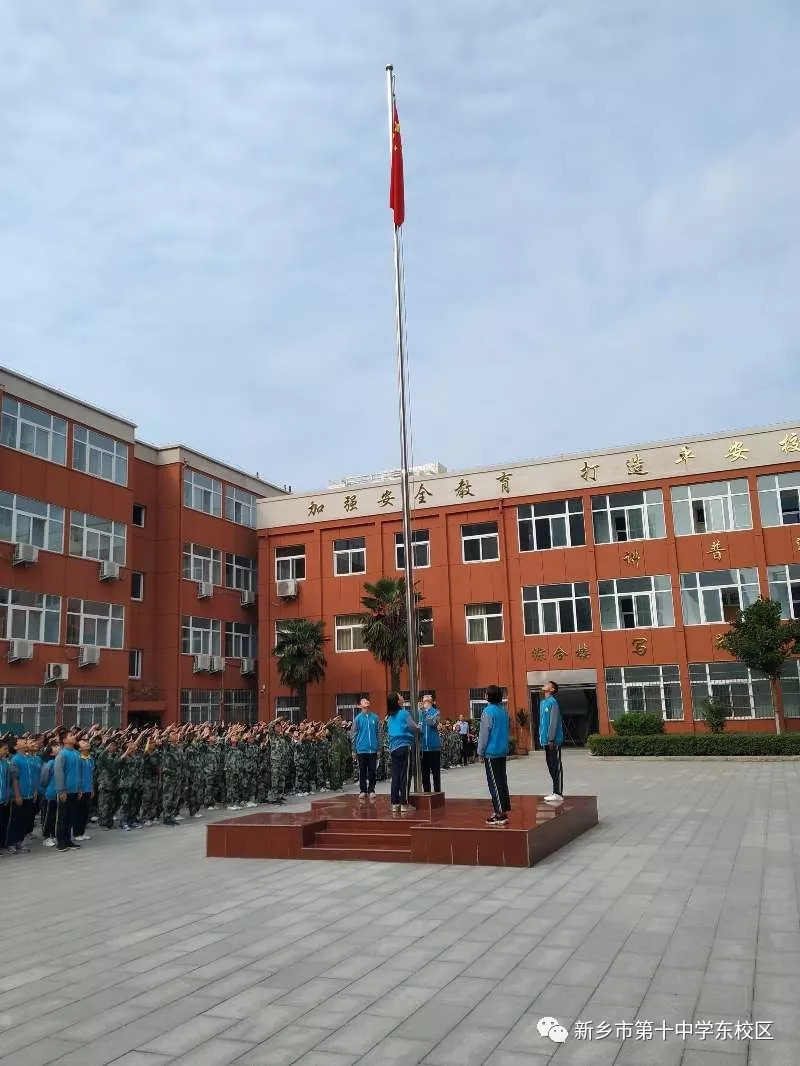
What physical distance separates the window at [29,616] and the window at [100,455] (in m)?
4.26

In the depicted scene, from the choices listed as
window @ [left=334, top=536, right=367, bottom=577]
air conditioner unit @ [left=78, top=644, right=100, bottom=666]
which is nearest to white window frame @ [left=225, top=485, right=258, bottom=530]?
window @ [left=334, top=536, right=367, bottom=577]

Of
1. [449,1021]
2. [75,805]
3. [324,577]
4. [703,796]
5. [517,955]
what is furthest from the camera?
[324,577]

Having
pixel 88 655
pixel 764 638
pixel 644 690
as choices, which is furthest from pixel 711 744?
pixel 88 655

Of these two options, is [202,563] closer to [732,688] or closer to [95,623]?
[95,623]

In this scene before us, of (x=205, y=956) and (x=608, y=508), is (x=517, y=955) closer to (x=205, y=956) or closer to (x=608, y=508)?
(x=205, y=956)

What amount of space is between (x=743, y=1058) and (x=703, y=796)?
429 inches

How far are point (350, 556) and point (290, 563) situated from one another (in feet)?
8.91

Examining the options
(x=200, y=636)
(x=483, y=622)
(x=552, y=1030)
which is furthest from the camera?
(x=200, y=636)

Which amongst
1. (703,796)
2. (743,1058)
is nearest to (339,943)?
(743,1058)

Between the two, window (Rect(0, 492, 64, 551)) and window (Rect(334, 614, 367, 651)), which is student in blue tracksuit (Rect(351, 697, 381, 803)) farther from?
window (Rect(334, 614, 367, 651))

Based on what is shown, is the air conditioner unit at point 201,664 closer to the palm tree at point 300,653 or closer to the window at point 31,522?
the palm tree at point 300,653

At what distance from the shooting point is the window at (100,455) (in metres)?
26.3

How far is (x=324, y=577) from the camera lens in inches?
1358

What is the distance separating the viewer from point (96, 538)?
2652 cm
